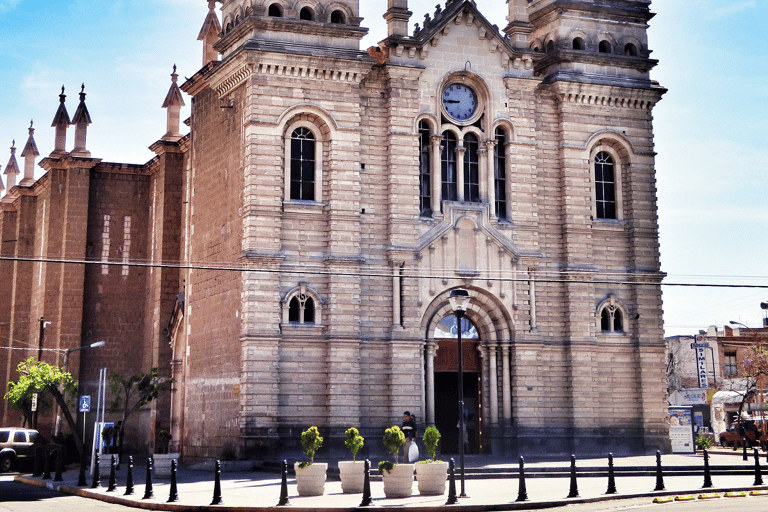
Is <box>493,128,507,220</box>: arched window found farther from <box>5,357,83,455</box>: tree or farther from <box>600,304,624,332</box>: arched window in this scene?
<box>5,357,83,455</box>: tree

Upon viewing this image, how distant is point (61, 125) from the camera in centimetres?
5188

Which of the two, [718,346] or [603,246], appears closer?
[603,246]

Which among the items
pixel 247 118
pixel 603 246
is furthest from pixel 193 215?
pixel 603 246

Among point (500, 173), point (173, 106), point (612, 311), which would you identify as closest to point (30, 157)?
point (173, 106)

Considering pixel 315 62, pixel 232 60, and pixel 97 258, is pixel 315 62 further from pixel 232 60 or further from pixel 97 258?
pixel 97 258

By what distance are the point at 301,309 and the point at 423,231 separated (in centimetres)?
553

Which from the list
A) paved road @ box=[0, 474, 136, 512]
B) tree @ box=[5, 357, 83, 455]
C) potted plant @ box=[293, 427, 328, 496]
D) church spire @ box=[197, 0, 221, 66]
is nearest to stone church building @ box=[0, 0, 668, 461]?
church spire @ box=[197, 0, 221, 66]

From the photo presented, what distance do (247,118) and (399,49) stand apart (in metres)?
6.46

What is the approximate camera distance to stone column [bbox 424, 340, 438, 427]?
3719 cm

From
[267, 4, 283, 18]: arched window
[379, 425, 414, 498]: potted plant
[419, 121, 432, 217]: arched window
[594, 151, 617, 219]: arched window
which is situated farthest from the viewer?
[594, 151, 617, 219]: arched window

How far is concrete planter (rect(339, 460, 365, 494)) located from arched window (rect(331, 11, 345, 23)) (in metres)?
19.0

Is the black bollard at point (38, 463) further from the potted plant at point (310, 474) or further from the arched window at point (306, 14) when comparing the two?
the arched window at point (306, 14)

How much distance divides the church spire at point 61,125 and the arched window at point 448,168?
21.6 metres

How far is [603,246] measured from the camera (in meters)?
40.4
